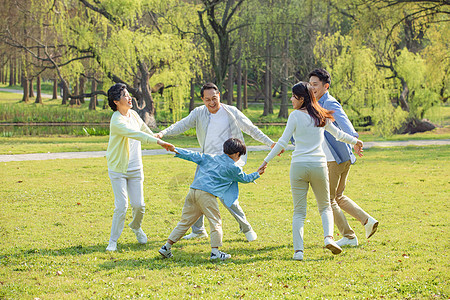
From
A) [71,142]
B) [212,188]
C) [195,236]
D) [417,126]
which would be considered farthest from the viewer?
[417,126]

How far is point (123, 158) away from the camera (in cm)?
600

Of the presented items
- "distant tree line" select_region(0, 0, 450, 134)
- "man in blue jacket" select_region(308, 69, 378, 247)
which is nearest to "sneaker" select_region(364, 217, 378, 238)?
"man in blue jacket" select_region(308, 69, 378, 247)

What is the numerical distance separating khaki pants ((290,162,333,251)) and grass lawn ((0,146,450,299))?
36 cm

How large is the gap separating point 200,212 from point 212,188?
13.5 inches

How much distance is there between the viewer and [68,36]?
80.4 feet

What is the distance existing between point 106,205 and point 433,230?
5596 millimetres

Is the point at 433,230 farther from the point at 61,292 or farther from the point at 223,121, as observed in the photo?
the point at 61,292

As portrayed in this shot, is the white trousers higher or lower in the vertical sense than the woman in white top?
lower

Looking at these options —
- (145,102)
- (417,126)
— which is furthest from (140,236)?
(417,126)

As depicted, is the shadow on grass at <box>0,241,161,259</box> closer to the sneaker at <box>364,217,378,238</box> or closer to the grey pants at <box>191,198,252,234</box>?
the grey pants at <box>191,198,252,234</box>

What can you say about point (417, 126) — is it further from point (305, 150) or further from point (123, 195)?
point (123, 195)

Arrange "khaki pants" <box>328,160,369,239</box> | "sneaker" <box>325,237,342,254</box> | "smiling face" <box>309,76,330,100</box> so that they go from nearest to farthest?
1. "sneaker" <box>325,237,342,254</box>
2. "smiling face" <box>309,76,330,100</box>
3. "khaki pants" <box>328,160,369,239</box>

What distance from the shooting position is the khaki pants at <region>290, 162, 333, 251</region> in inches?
217

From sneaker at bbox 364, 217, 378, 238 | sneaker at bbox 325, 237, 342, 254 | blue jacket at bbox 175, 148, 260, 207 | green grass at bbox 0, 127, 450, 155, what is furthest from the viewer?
green grass at bbox 0, 127, 450, 155
